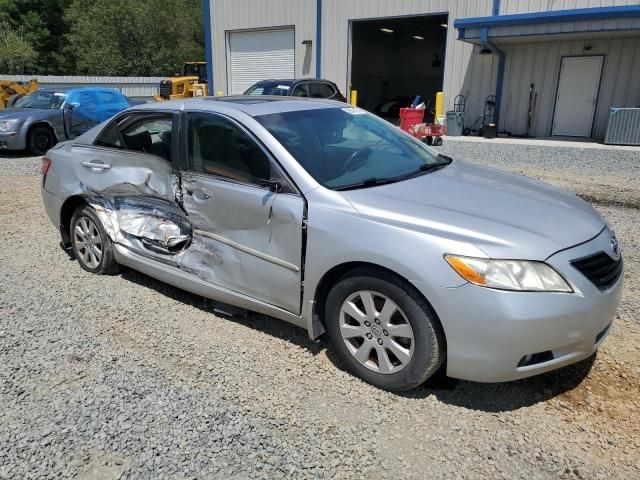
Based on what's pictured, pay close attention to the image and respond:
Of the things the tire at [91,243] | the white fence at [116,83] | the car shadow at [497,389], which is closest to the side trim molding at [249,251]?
the car shadow at [497,389]

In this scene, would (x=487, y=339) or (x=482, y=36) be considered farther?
(x=482, y=36)

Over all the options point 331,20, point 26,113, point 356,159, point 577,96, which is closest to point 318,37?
point 331,20

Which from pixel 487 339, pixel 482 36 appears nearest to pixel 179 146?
pixel 487 339

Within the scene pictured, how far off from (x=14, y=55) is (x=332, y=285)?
4330cm

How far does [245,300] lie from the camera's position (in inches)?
137

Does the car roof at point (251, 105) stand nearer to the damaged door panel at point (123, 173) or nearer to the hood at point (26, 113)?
the damaged door panel at point (123, 173)

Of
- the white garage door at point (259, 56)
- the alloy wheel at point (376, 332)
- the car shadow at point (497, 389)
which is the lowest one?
the car shadow at point (497, 389)

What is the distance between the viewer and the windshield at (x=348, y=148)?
3.32 m

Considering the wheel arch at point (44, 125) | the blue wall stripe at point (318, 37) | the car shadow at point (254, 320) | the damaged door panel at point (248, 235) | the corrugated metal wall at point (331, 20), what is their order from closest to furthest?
the damaged door panel at point (248, 235), the car shadow at point (254, 320), the wheel arch at point (44, 125), the corrugated metal wall at point (331, 20), the blue wall stripe at point (318, 37)

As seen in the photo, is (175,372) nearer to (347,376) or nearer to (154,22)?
(347,376)

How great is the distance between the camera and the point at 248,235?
3.39 metres

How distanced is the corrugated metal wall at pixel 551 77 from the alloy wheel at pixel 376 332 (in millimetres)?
16140

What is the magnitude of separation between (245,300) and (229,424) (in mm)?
932

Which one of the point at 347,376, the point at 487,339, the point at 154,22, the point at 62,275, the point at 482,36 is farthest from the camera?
the point at 154,22
